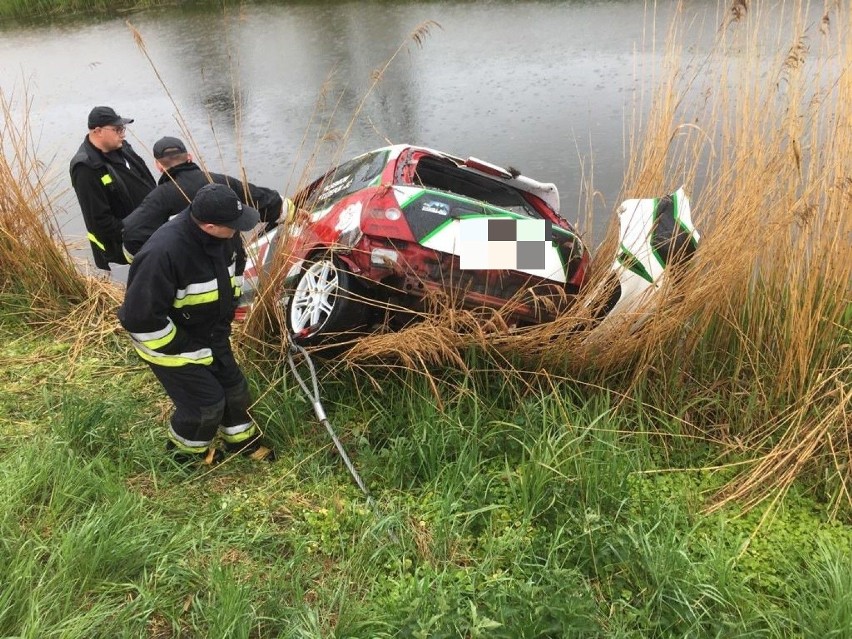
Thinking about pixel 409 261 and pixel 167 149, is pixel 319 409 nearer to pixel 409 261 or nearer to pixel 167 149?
pixel 409 261

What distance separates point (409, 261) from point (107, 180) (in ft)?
6.40

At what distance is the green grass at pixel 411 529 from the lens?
208 centimetres

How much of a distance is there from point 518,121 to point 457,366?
4.70 metres

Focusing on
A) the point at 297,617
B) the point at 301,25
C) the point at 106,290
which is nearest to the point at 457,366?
the point at 297,617

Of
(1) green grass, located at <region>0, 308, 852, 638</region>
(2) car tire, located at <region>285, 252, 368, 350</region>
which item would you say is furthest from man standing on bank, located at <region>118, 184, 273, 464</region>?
(2) car tire, located at <region>285, 252, 368, 350</region>

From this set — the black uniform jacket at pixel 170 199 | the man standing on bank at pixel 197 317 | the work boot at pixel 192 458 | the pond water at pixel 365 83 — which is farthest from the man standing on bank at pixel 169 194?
the pond water at pixel 365 83

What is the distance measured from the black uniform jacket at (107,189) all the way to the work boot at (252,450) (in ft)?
5.75

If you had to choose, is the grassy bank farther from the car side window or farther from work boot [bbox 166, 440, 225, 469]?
the car side window

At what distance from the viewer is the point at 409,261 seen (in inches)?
126

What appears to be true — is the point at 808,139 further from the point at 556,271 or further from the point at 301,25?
the point at 301,25

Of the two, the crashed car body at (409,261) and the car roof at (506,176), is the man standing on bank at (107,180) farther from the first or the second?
the car roof at (506,176)

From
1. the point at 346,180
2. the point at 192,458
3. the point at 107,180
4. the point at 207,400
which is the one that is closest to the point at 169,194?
the point at 107,180

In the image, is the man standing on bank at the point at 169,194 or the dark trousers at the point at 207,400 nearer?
the dark trousers at the point at 207,400

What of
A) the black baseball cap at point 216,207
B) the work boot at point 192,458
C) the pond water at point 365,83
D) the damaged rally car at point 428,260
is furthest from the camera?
the pond water at point 365,83
